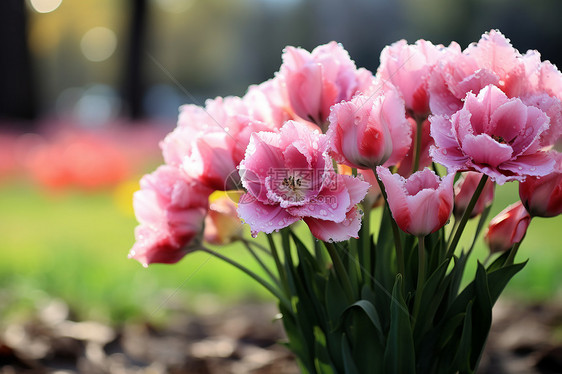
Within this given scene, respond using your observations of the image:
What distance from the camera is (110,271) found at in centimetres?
315

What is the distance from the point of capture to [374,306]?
127 cm

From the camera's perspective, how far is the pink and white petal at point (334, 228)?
3.41 feet

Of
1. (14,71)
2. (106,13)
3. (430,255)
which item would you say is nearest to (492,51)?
(430,255)

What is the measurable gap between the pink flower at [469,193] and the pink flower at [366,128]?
0.25 meters

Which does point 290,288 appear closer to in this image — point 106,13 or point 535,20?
point 535,20

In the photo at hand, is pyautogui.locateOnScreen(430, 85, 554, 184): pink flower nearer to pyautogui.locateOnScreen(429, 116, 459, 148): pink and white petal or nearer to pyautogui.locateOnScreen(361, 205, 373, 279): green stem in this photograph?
pyautogui.locateOnScreen(429, 116, 459, 148): pink and white petal

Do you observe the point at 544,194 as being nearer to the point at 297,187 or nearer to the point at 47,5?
the point at 297,187

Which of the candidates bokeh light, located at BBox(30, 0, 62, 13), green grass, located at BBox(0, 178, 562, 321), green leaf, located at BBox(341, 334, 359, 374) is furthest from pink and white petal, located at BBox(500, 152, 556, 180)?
bokeh light, located at BBox(30, 0, 62, 13)

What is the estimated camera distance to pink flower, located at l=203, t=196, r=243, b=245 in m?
1.45

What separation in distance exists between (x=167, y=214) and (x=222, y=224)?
0.19m

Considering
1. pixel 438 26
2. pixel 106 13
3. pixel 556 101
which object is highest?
pixel 106 13

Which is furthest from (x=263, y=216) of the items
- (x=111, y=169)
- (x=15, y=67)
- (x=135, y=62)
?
(x=135, y=62)

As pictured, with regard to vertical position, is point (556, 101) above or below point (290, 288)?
above

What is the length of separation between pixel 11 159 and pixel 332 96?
19.3 feet
